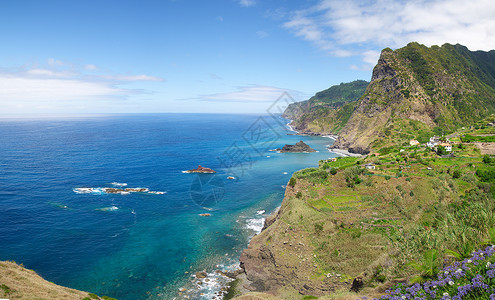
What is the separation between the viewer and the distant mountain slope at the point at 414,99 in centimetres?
13812

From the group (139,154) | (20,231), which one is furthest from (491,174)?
(139,154)

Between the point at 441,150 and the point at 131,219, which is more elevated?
the point at 441,150

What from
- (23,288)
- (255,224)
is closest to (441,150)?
(255,224)

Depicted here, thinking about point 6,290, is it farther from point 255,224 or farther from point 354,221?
point 354,221

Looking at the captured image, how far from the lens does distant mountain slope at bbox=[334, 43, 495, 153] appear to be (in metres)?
138

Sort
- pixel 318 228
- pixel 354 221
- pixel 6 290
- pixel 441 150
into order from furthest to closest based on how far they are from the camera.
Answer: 1. pixel 441 150
2. pixel 354 221
3. pixel 318 228
4. pixel 6 290

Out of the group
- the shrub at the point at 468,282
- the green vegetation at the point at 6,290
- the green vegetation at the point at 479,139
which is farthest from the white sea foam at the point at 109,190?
the green vegetation at the point at 479,139

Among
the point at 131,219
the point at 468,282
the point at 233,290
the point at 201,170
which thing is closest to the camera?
the point at 468,282

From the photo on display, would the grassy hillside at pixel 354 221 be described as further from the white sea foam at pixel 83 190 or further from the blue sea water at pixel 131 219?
the white sea foam at pixel 83 190

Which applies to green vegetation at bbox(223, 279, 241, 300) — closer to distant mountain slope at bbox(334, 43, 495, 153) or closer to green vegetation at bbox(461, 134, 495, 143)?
green vegetation at bbox(461, 134, 495, 143)

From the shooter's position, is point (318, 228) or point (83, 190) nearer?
point (318, 228)

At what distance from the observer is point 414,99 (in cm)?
14612

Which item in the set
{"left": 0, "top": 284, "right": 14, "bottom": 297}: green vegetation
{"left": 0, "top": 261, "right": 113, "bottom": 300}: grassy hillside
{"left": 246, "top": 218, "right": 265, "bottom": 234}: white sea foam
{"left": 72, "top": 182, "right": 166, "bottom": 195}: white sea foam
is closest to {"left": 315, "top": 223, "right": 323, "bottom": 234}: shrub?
{"left": 246, "top": 218, "right": 265, "bottom": 234}: white sea foam

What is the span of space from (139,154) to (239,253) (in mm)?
103148
